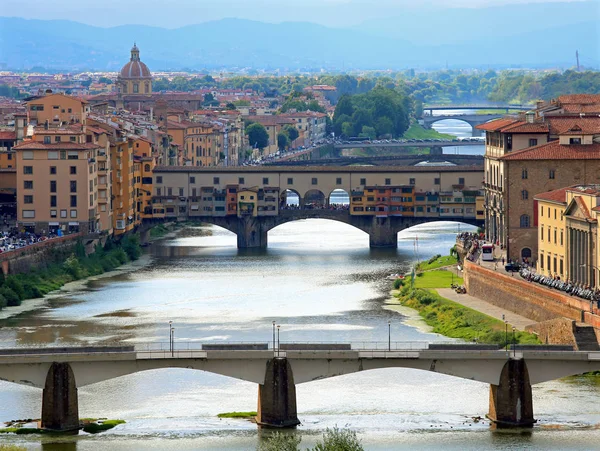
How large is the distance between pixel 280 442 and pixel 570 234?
24.7 meters

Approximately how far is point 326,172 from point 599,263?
3964cm

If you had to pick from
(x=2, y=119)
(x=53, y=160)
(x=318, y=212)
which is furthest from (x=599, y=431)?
(x=2, y=119)

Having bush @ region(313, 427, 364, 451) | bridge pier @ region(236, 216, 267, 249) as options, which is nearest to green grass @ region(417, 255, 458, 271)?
bridge pier @ region(236, 216, 267, 249)

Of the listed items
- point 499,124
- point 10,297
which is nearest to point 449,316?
point 10,297

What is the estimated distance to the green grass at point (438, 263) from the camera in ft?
251

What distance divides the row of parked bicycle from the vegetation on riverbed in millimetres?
16995

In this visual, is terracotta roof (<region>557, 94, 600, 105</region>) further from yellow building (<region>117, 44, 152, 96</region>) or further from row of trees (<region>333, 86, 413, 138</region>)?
row of trees (<region>333, 86, 413, 138</region>)

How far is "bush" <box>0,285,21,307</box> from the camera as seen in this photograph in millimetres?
67438

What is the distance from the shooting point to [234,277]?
75.8m

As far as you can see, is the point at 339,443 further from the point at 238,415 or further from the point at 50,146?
the point at 50,146

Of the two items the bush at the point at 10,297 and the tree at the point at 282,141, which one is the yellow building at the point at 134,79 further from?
the bush at the point at 10,297

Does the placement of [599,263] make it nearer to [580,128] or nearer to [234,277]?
[580,128]

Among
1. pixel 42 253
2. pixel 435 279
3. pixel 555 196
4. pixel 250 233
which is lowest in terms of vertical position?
pixel 435 279

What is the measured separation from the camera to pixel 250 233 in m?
91.8
